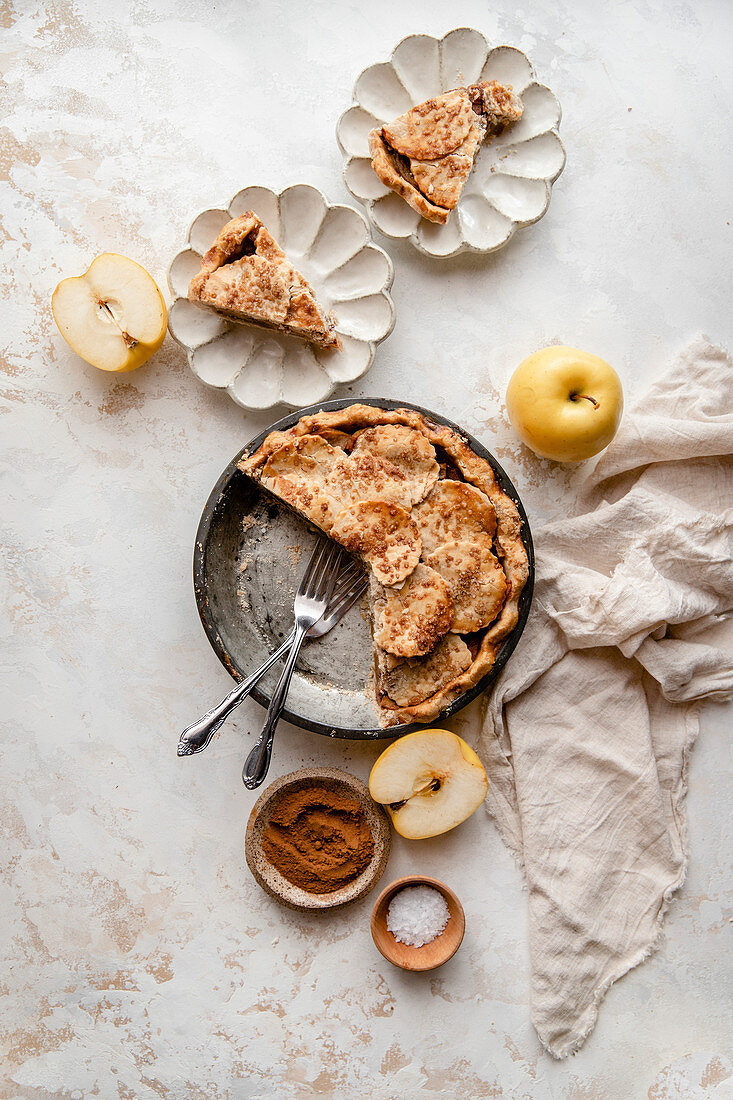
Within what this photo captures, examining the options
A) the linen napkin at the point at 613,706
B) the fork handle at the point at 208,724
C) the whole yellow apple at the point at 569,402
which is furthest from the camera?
the linen napkin at the point at 613,706

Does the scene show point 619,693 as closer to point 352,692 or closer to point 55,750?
point 352,692

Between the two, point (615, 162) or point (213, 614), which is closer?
point (213, 614)

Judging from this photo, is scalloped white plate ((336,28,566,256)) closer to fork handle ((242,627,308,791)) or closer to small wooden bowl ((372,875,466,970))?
fork handle ((242,627,308,791))

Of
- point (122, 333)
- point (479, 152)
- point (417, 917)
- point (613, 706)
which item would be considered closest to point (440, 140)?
point (479, 152)

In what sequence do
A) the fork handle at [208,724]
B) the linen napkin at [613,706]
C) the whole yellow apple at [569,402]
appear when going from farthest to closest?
the linen napkin at [613,706], the whole yellow apple at [569,402], the fork handle at [208,724]

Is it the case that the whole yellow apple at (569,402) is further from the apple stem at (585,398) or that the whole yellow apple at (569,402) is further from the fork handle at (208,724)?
the fork handle at (208,724)

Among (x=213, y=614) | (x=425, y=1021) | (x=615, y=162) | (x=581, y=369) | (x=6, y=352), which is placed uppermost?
(x=6, y=352)

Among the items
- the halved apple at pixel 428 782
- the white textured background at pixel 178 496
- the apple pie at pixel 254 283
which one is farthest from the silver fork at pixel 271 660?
the apple pie at pixel 254 283

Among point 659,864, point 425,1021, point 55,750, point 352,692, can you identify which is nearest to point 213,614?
point 352,692
